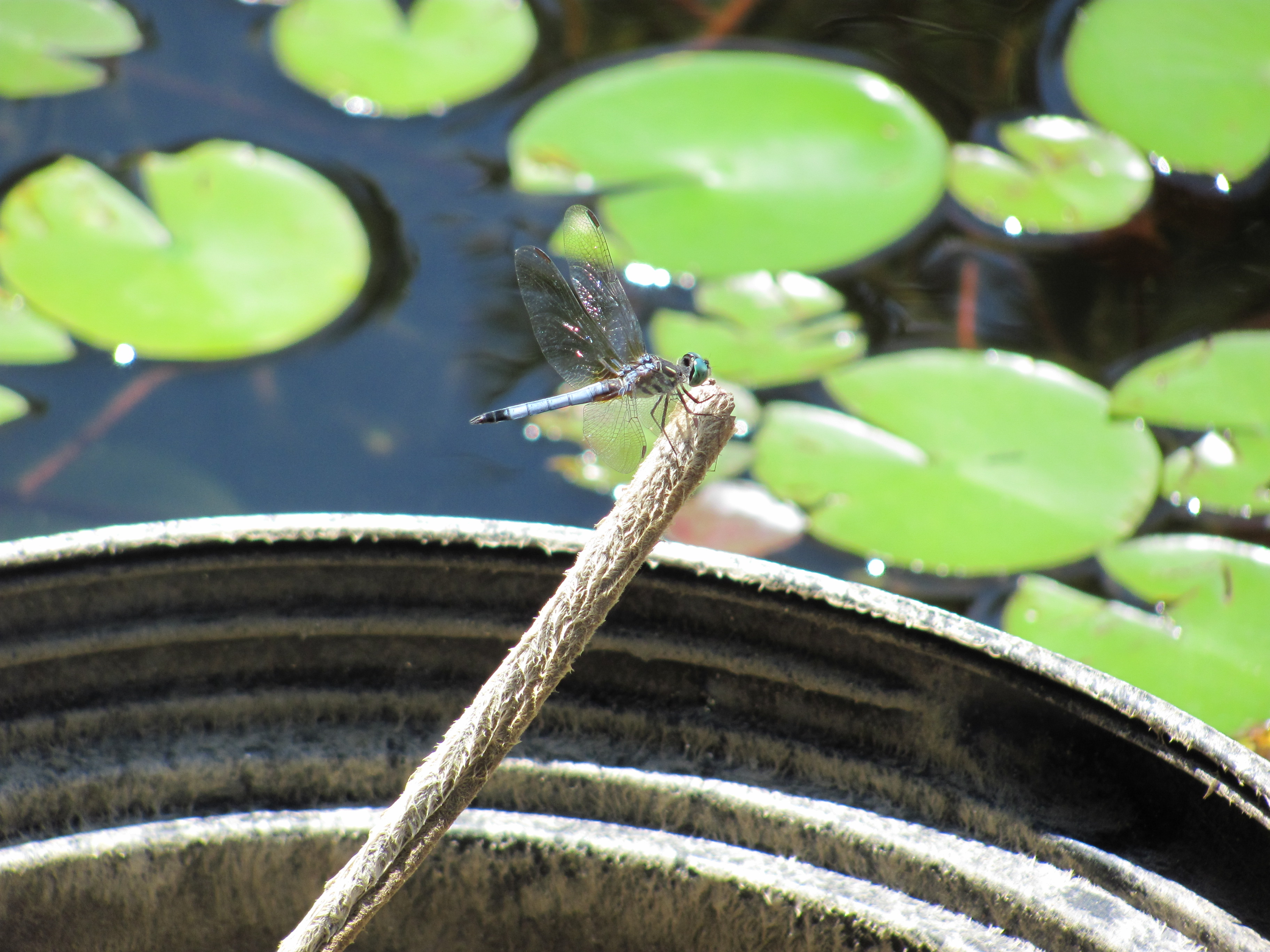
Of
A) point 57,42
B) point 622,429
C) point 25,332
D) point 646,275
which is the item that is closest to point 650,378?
point 622,429

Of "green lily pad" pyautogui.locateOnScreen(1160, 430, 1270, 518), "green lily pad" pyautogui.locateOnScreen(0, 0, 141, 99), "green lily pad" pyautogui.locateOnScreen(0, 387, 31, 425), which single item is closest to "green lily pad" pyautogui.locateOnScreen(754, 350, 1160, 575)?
"green lily pad" pyautogui.locateOnScreen(1160, 430, 1270, 518)

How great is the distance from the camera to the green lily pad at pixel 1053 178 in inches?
46.3

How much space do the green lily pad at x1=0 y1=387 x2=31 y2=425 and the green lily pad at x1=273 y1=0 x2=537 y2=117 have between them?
19.2 inches

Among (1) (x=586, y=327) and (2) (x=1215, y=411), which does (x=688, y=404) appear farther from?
(2) (x=1215, y=411)

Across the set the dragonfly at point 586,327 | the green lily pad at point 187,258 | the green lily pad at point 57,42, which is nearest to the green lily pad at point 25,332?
the green lily pad at point 187,258

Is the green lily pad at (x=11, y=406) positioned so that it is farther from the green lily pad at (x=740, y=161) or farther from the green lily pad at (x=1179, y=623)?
the green lily pad at (x=1179, y=623)

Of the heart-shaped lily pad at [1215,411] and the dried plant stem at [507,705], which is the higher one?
the dried plant stem at [507,705]

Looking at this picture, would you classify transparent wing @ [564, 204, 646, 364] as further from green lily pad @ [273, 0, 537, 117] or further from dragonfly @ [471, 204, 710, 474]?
green lily pad @ [273, 0, 537, 117]

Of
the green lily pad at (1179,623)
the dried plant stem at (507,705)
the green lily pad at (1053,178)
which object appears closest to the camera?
the dried plant stem at (507,705)

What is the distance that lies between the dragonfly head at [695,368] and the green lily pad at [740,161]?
0.63 metres

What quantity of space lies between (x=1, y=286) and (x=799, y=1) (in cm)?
97

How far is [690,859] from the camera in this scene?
357 mm

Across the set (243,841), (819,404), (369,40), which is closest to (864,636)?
(243,841)

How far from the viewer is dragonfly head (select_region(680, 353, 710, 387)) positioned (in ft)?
1.61
